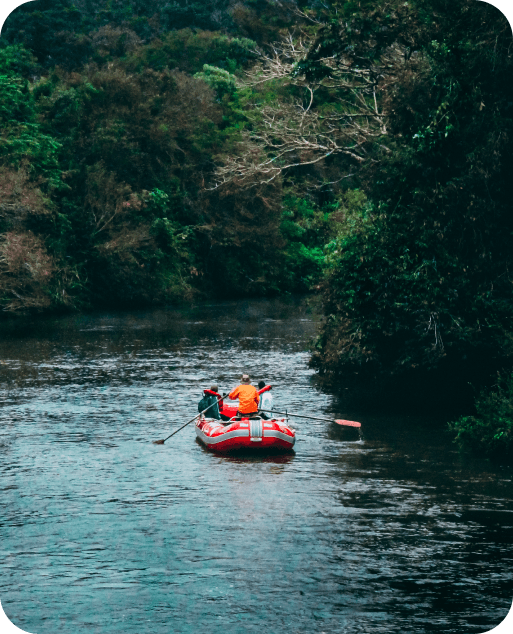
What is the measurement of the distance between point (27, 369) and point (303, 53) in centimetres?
1401

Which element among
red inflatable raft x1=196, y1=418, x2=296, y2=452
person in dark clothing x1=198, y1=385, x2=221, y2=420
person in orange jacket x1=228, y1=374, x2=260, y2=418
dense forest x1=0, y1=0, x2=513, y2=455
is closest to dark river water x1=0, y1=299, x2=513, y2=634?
red inflatable raft x1=196, y1=418, x2=296, y2=452

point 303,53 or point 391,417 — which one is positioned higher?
point 303,53

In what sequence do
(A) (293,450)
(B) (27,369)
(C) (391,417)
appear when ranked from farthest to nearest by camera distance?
(B) (27,369), (C) (391,417), (A) (293,450)

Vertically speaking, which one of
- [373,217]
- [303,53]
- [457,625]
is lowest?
[457,625]

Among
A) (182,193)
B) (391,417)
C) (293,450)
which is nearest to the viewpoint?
(293,450)

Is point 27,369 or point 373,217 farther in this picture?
point 27,369

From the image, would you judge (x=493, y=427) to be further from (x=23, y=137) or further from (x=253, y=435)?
(x=23, y=137)

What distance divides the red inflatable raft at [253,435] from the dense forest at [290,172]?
3991 millimetres

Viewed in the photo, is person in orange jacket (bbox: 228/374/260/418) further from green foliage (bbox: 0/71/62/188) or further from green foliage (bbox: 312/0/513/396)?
green foliage (bbox: 0/71/62/188)

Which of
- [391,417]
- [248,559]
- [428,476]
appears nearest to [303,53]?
[391,417]

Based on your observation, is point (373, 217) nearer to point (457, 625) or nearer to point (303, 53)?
A: point (303, 53)

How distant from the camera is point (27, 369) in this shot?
30344mm

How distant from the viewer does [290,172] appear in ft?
210

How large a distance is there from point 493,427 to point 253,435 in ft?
16.2
